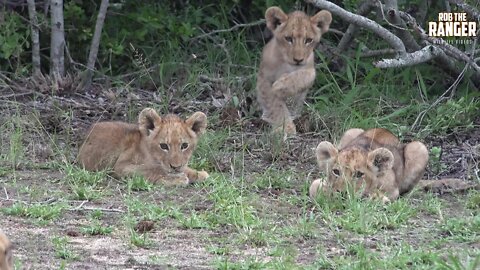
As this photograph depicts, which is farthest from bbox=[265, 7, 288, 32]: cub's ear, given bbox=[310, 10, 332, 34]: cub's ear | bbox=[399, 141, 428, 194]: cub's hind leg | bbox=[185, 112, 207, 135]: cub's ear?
bbox=[399, 141, 428, 194]: cub's hind leg

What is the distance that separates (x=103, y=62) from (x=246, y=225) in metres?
Answer: 5.61

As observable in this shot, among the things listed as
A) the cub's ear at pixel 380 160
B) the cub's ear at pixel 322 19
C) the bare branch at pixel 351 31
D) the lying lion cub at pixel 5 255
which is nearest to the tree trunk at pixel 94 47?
the cub's ear at pixel 322 19

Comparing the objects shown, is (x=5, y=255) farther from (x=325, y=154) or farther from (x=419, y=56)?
(x=419, y=56)

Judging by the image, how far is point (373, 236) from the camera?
7.27 m

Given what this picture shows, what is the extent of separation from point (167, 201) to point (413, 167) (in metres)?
1.89

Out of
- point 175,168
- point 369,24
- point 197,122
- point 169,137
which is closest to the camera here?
point 175,168

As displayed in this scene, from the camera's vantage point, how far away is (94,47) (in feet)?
38.8

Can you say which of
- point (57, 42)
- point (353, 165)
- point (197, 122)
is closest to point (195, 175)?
point (197, 122)

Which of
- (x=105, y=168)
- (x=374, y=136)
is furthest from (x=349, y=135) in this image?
(x=105, y=168)

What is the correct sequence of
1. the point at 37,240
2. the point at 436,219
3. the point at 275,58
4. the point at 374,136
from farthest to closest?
1. the point at 275,58
2. the point at 374,136
3. the point at 436,219
4. the point at 37,240

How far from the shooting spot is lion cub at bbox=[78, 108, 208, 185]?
889 centimetres

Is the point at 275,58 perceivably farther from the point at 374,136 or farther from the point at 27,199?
the point at 27,199

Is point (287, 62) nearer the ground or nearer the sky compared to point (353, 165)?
nearer the sky

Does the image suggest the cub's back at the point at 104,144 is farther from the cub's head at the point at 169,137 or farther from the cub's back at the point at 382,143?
the cub's back at the point at 382,143
